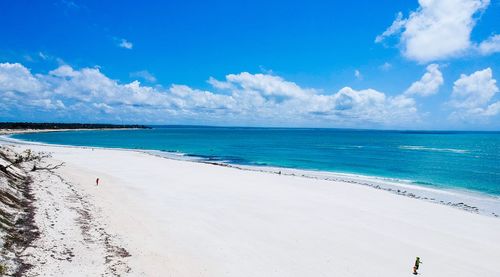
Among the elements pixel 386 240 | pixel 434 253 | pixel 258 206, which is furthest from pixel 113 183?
pixel 434 253

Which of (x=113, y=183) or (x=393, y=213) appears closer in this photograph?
(x=393, y=213)

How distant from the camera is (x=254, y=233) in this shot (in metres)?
22.1

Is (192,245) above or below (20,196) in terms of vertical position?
below

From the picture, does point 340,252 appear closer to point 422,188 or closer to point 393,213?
point 393,213

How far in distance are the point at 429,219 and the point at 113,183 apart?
30613 mm

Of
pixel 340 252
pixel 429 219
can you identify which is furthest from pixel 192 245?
pixel 429 219

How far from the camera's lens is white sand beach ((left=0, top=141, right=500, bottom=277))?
16.8 metres

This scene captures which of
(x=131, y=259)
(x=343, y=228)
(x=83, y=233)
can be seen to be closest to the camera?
(x=131, y=259)

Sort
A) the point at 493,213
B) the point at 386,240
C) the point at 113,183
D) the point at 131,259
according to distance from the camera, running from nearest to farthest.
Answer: the point at 131,259 → the point at 386,240 → the point at 493,213 → the point at 113,183

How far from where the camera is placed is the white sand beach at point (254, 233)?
55.2ft

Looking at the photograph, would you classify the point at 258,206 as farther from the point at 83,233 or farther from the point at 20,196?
the point at 20,196

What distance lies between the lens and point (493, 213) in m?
32.2

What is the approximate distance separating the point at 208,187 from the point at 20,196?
58.5 ft

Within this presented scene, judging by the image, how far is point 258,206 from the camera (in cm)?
2936
